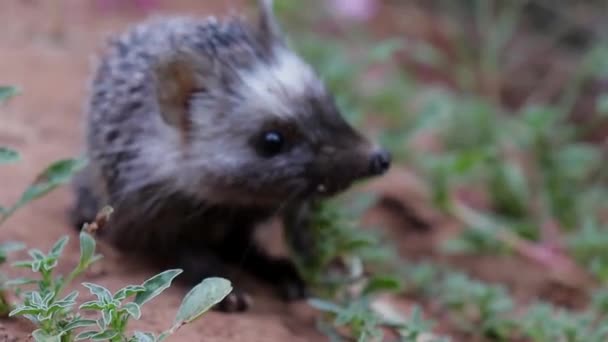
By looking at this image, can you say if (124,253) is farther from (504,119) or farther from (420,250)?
(504,119)

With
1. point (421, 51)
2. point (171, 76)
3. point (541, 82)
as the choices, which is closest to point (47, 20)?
point (421, 51)

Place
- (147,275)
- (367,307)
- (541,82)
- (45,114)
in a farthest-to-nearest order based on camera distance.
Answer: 1. (541,82)
2. (45,114)
3. (147,275)
4. (367,307)

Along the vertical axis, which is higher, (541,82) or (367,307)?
(541,82)

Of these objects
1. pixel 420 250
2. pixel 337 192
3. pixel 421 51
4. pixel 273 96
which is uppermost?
pixel 421 51

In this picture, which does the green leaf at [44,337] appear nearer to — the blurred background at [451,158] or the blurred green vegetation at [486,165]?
the blurred green vegetation at [486,165]

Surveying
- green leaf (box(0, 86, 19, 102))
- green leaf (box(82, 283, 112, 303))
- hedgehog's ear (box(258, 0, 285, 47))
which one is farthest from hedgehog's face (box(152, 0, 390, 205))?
green leaf (box(82, 283, 112, 303))

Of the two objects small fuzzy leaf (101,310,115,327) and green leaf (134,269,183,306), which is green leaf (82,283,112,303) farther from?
green leaf (134,269,183,306)

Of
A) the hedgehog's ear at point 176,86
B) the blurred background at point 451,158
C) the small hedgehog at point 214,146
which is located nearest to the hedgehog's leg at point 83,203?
the small hedgehog at point 214,146
